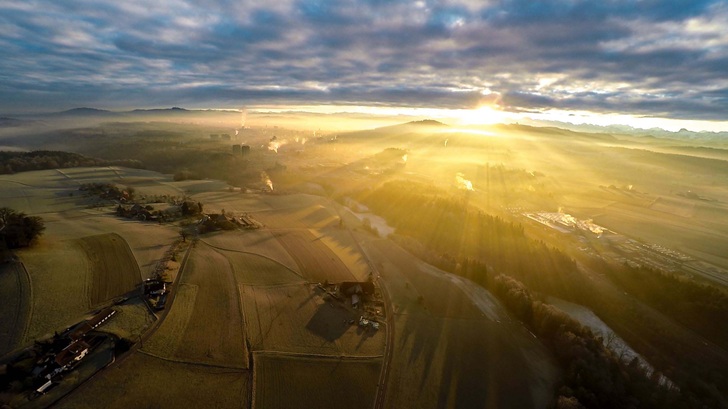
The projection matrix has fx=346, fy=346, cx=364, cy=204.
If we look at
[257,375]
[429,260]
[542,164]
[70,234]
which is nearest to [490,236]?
[429,260]

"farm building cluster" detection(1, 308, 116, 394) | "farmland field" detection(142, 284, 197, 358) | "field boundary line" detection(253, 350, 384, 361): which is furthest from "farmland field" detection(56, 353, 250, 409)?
"field boundary line" detection(253, 350, 384, 361)

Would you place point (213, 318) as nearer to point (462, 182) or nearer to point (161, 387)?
point (161, 387)

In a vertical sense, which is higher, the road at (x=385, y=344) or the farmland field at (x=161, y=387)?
the farmland field at (x=161, y=387)

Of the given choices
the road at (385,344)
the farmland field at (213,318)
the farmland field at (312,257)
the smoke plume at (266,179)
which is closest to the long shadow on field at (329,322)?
the road at (385,344)

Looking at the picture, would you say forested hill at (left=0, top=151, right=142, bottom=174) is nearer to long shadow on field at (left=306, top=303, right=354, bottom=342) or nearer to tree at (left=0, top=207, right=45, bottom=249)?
tree at (left=0, top=207, right=45, bottom=249)

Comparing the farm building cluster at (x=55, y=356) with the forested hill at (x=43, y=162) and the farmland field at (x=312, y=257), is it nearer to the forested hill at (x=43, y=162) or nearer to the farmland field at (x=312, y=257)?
the farmland field at (x=312, y=257)

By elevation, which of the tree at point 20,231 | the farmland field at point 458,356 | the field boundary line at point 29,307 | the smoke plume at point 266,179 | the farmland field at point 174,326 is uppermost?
the tree at point 20,231

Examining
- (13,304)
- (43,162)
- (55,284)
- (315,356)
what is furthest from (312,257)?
(43,162)
